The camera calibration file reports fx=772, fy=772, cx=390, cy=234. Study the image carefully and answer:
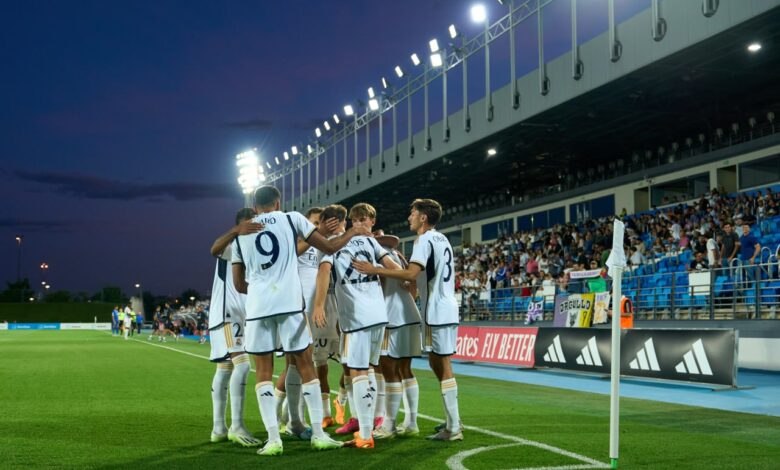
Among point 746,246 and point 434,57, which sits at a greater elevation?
point 434,57

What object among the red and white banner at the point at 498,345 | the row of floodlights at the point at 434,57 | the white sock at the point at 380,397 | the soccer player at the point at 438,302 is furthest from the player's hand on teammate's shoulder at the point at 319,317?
the row of floodlights at the point at 434,57

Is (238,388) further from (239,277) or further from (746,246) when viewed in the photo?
(746,246)

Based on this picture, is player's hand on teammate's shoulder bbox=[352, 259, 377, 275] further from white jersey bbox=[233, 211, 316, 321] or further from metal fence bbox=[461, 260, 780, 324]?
metal fence bbox=[461, 260, 780, 324]

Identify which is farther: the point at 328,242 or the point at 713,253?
the point at 713,253

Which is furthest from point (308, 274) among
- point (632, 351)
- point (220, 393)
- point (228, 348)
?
point (632, 351)

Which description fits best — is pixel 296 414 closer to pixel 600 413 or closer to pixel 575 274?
pixel 600 413

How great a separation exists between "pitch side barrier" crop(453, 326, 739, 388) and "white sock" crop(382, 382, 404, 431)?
316 inches

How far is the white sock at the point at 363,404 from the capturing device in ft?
23.7

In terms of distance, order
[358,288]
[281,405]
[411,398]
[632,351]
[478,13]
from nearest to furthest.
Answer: [358,288], [411,398], [281,405], [632,351], [478,13]

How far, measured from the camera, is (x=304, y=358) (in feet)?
23.5

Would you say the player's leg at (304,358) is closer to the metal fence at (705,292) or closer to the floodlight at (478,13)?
the metal fence at (705,292)

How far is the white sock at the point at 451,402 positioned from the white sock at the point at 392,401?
0.47 meters

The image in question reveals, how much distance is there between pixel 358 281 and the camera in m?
7.53

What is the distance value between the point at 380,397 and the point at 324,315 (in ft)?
4.65
